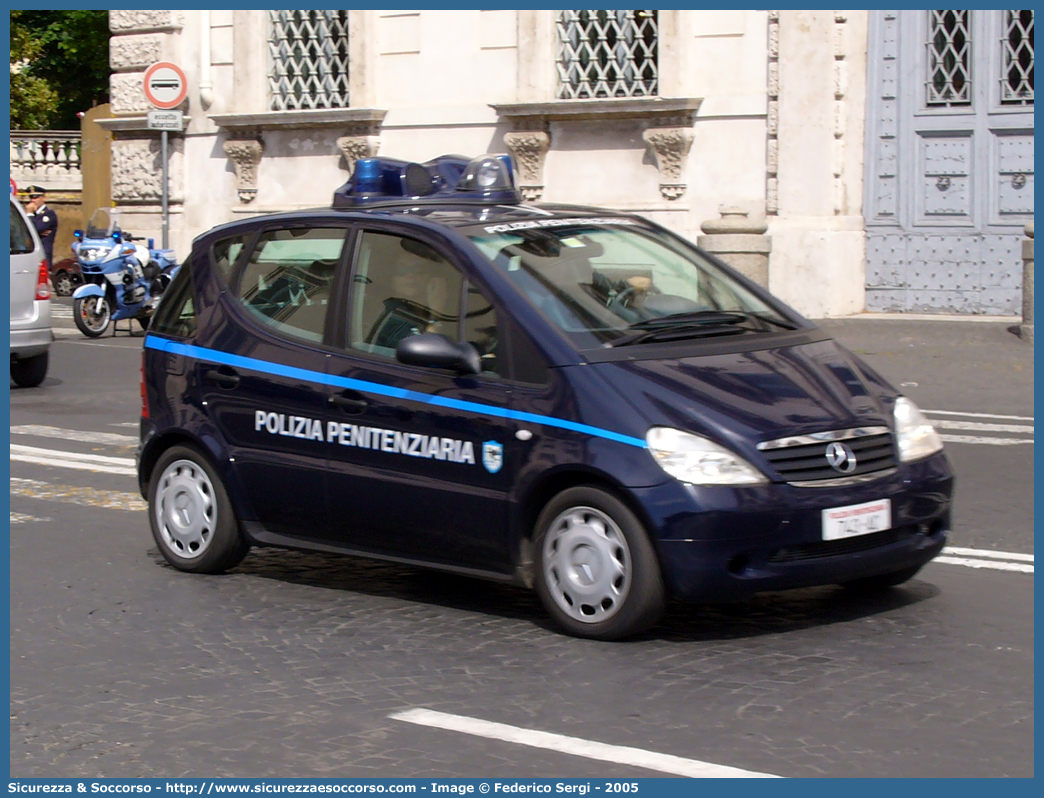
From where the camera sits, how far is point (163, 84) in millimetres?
22703

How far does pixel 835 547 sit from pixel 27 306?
429 inches

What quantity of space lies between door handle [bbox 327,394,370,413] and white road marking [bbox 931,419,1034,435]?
6408 millimetres

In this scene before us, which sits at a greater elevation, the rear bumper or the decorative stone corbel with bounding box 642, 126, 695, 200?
the decorative stone corbel with bounding box 642, 126, 695, 200

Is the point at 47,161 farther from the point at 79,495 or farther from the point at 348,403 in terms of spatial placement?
the point at 348,403

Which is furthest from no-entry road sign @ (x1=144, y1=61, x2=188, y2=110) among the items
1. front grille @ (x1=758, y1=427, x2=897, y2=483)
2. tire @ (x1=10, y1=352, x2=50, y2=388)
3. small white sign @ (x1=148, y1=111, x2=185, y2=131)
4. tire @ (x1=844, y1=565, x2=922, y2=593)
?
front grille @ (x1=758, y1=427, x2=897, y2=483)

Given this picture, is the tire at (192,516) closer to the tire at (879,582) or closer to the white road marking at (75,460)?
the tire at (879,582)

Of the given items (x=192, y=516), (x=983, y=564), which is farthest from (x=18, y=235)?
(x=983, y=564)

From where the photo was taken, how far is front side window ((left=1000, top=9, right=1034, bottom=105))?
18.1 m

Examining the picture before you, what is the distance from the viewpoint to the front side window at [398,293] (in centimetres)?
668

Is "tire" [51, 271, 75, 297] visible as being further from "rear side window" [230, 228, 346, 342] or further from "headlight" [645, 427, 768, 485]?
"headlight" [645, 427, 768, 485]

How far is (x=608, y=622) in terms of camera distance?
6.07 m

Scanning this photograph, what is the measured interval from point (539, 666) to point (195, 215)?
19.9 meters

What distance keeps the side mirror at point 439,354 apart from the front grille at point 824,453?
119cm

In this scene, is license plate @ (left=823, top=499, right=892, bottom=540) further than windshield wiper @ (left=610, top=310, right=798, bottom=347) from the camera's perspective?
No
